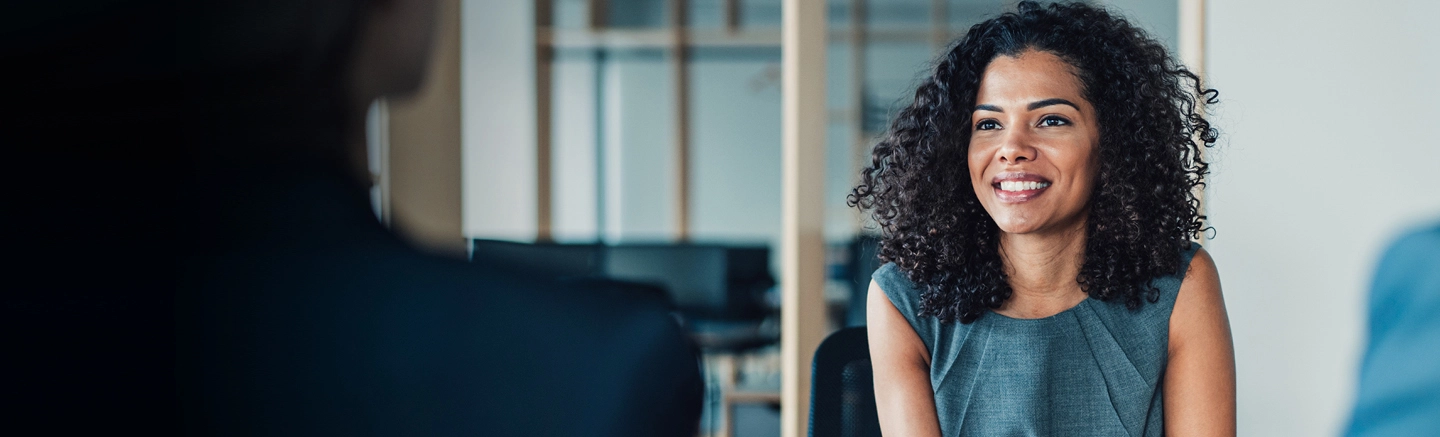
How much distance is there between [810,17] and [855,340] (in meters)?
0.80

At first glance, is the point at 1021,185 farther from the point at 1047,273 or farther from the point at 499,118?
the point at 499,118

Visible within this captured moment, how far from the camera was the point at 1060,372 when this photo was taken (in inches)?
52.6

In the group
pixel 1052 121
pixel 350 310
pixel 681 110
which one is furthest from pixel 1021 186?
pixel 681 110

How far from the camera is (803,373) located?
1959 millimetres

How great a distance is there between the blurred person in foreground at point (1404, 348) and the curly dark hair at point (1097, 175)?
99 cm

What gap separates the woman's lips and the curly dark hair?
0.11 metres

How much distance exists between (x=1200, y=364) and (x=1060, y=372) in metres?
0.18

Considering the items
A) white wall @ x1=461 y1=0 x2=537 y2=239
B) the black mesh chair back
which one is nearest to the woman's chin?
the black mesh chair back

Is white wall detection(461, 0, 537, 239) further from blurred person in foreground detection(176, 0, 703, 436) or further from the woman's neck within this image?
blurred person in foreground detection(176, 0, 703, 436)

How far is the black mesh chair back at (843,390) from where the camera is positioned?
136 centimetres

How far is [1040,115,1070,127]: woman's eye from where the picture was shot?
4.38 ft

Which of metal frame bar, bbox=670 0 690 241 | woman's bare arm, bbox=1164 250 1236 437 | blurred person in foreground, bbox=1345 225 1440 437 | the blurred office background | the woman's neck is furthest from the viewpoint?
metal frame bar, bbox=670 0 690 241

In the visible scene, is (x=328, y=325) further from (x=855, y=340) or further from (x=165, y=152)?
(x=855, y=340)

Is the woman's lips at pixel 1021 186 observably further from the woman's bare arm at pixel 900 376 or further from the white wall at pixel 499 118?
the white wall at pixel 499 118
